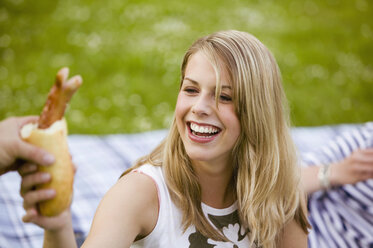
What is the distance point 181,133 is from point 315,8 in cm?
842

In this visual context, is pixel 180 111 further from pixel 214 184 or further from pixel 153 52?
pixel 153 52

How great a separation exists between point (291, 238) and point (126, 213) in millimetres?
1073

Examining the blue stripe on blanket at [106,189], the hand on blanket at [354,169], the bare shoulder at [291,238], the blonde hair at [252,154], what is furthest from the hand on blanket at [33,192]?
the hand on blanket at [354,169]

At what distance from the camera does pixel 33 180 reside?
1.58 m

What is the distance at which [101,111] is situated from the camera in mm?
5789

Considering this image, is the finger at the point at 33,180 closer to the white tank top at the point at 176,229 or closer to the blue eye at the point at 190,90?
the white tank top at the point at 176,229

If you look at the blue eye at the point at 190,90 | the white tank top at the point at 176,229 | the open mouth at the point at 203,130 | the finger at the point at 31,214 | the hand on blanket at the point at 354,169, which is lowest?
the hand on blanket at the point at 354,169

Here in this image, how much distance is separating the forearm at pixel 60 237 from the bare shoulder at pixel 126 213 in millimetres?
129

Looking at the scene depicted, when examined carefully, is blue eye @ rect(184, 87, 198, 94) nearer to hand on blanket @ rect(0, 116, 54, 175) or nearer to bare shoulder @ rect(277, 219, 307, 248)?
hand on blanket @ rect(0, 116, 54, 175)

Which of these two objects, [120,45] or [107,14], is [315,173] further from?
[107,14]

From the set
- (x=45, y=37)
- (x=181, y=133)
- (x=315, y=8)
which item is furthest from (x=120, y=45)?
(x=181, y=133)

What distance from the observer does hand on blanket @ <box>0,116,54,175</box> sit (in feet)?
5.10

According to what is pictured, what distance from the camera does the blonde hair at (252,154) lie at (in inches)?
85.7

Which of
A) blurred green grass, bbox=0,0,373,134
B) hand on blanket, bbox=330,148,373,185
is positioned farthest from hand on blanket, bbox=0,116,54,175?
blurred green grass, bbox=0,0,373,134
